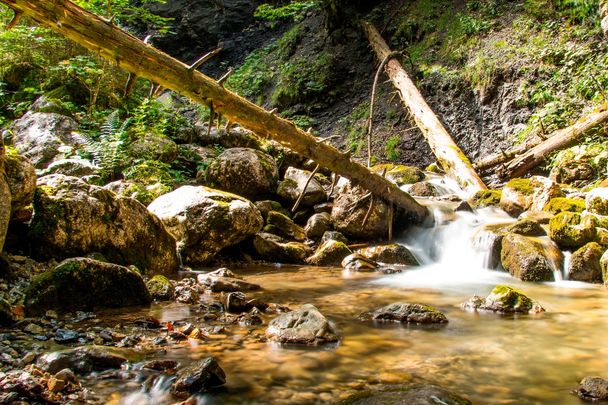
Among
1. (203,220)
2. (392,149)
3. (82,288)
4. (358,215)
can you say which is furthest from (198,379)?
(392,149)

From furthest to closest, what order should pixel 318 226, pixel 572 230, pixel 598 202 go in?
pixel 318 226 < pixel 598 202 < pixel 572 230

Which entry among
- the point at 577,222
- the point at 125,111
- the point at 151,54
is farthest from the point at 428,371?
the point at 125,111

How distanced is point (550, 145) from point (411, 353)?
810 centimetres

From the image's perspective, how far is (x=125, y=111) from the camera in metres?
11.6

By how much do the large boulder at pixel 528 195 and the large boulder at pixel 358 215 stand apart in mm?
2462

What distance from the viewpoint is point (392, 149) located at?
13688 millimetres

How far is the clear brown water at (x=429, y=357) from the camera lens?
2.77 meters

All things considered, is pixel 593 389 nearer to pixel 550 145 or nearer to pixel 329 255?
pixel 329 255

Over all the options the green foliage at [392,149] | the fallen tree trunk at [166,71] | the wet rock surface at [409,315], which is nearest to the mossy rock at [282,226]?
the fallen tree trunk at [166,71]

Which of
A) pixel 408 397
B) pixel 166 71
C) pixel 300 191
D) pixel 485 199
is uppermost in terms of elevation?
pixel 166 71

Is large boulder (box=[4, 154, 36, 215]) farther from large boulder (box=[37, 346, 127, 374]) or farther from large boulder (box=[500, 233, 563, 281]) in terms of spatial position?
large boulder (box=[500, 233, 563, 281])

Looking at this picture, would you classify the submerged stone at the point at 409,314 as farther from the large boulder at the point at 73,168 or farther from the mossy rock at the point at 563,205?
the large boulder at the point at 73,168

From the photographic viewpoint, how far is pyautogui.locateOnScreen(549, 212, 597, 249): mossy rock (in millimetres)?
6238

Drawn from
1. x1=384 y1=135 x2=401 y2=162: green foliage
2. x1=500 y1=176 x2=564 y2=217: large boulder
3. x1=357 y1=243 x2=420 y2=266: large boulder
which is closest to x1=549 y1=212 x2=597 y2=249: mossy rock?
x1=500 y1=176 x2=564 y2=217: large boulder
